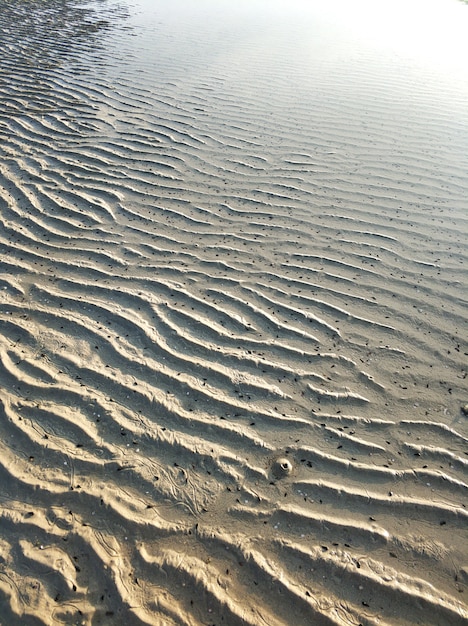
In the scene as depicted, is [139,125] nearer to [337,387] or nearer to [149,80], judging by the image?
[149,80]

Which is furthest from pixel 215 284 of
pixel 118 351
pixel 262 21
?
pixel 262 21

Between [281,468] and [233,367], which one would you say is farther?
[233,367]

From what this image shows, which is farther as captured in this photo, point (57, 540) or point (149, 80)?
point (149, 80)

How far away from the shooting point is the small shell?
3.08m

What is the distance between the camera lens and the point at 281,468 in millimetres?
3094

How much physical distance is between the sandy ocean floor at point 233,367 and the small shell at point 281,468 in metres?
0.02

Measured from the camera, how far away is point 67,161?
6.54 m

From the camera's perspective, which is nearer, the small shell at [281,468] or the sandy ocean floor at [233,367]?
the sandy ocean floor at [233,367]

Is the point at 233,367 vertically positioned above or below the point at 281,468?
above

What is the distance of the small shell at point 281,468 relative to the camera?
308 centimetres

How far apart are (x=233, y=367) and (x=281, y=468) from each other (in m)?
0.98

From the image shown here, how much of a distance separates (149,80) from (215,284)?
750cm

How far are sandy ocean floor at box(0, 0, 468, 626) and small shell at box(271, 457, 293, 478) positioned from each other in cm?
2

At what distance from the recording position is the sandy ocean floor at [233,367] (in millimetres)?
2621
